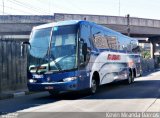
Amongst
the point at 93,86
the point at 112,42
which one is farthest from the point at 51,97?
the point at 112,42

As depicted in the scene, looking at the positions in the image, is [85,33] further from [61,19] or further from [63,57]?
[61,19]

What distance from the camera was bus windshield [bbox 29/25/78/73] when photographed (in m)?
15.0

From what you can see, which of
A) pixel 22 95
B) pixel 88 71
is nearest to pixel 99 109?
pixel 88 71

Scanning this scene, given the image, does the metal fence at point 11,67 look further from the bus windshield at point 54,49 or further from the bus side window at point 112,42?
the bus side window at point 112,42

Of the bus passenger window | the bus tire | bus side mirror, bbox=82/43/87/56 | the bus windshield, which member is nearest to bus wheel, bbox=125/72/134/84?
the bus tire

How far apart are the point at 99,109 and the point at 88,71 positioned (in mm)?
4703

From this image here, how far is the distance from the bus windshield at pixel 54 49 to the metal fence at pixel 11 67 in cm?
276

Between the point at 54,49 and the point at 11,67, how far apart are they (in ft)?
14.5

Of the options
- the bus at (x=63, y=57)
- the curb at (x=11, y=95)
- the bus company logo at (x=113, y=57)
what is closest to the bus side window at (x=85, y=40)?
the bus at (x=63, y=57)

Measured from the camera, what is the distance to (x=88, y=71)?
16203mm

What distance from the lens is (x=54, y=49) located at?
15.2m

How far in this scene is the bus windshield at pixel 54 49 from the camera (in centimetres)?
1495

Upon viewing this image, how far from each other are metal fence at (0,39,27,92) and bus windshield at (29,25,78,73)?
2.76 metres

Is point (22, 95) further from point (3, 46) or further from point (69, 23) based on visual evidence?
point (69, 23)
